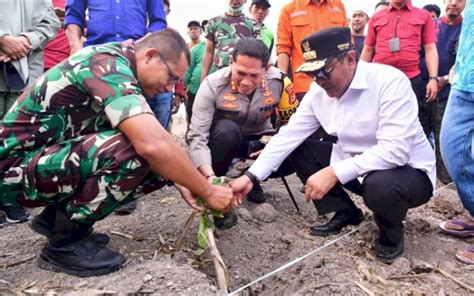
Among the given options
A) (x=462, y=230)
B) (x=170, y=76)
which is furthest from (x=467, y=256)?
(x=170, y=76)

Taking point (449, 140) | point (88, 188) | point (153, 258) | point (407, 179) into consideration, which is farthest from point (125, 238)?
point (449, 140)

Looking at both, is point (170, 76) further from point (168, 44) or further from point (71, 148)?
point (71, 148)

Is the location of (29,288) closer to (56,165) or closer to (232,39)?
(56,165)

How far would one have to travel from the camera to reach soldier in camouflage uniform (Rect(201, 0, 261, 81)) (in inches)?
178

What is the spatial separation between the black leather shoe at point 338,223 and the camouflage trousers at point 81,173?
1.31 metres

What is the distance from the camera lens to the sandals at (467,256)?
2721 mm

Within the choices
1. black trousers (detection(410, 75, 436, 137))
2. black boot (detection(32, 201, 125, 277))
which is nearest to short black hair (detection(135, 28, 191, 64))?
black boot (detection(32, 201, 125, 277))

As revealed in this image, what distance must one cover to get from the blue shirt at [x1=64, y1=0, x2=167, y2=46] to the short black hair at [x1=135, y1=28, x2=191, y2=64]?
4.07 ft

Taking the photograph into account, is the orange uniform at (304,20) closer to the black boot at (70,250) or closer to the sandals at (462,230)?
the sandals at (462,230)

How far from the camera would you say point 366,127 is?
2.80 m

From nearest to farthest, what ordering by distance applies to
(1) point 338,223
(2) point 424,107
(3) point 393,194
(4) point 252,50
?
1. (3) point 393,194
2. (1) point 338,223
3. (4) point 252,50
4. (2) point 424,107

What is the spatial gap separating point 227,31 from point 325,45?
6.58ft

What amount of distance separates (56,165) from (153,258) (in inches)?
26.7

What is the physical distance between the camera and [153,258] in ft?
8.14
